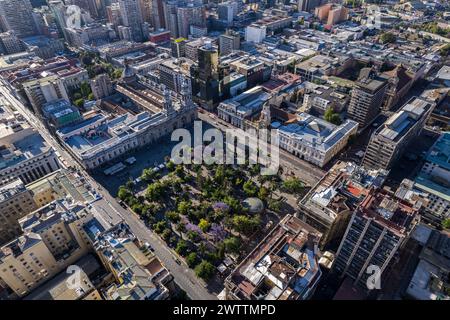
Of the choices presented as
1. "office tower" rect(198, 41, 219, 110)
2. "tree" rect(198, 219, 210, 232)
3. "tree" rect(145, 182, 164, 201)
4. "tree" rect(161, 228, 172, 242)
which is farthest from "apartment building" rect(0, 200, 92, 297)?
"office tower" rect(198, 41, 219, 110)

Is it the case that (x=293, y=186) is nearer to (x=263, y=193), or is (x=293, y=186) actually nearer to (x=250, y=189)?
(x=263, y=193)

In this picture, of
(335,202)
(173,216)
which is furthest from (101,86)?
(335,202)

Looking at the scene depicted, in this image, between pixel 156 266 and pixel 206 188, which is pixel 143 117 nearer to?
pixel 206 188

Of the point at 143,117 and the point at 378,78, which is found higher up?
the point at 378,78

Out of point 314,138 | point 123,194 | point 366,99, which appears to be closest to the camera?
point 123,194

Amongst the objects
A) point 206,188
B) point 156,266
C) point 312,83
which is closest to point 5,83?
point 206,188

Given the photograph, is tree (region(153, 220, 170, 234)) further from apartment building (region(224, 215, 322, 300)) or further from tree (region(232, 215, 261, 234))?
apartment building (region(224, 215, 322, 300))
